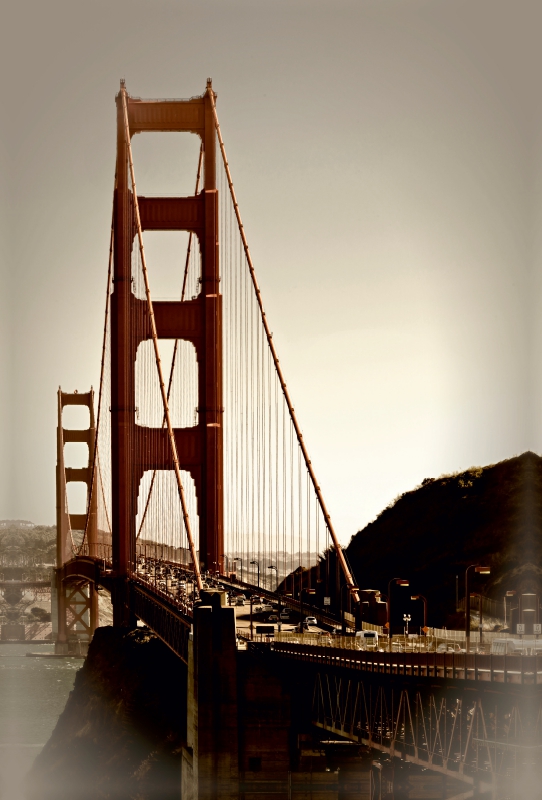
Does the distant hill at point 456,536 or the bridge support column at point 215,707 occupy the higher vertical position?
the distant hill at point 456,536

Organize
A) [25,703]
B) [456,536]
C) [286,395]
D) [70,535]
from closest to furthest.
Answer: [286,395] → [456,536] → [25,703] → [70,535]

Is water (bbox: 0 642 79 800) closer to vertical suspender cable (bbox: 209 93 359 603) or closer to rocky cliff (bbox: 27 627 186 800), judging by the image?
rocky cliff (bbox: 27 627 186 800)

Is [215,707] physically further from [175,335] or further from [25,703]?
[25,703]

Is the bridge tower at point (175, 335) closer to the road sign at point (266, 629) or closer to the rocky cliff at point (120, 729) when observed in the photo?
the rocky cliff at point (120, 729)

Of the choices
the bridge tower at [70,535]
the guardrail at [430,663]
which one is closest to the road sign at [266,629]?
the guardrail at [430,663]

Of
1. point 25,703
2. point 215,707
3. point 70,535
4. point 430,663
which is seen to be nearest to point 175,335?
point 215,707

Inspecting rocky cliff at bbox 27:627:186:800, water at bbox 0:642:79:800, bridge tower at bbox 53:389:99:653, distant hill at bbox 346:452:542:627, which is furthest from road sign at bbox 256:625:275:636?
bridge tower at bbox 53:389:99:653
